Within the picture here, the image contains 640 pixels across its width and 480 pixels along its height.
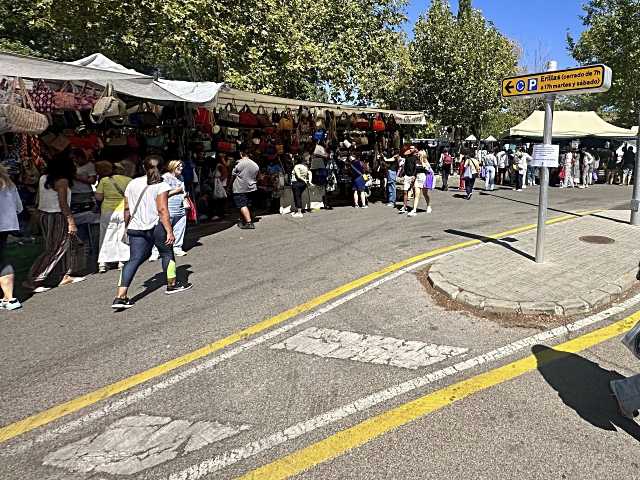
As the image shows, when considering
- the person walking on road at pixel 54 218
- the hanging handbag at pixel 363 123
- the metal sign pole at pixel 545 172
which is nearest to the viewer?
the metal sign pole at pixel 545 172

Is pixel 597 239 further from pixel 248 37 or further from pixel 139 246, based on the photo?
pixel 248 37

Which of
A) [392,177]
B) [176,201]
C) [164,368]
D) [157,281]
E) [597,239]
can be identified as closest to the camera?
[164,368]

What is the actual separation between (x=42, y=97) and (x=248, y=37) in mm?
11532

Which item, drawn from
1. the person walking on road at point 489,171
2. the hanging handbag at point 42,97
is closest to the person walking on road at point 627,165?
the person walking on road at point 489,171

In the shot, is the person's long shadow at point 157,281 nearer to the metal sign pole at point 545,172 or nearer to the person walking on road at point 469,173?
the metal sign pole at point 545,172

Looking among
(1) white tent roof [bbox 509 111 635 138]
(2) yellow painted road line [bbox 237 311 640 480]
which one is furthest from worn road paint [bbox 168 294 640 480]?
(1) white tent roof [bbox 509 111 635 138]

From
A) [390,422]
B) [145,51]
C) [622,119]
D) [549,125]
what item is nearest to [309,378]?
[390,422]

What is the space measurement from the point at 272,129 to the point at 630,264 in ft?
29.0

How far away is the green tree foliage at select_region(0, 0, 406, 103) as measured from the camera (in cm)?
1541

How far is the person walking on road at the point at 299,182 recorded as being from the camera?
11875 millimetres

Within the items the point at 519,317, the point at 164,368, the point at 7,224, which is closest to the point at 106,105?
the point at 7,224

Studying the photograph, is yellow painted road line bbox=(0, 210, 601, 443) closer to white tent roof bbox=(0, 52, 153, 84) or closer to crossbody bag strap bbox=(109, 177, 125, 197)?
crossbody bag strap bbox=(109, 177, 125, 197)

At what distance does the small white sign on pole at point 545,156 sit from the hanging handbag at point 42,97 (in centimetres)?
700

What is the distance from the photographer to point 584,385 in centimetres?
352
